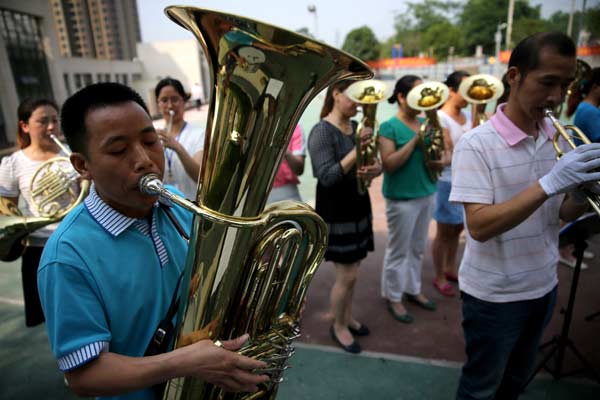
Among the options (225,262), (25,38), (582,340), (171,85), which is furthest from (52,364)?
(25,38)

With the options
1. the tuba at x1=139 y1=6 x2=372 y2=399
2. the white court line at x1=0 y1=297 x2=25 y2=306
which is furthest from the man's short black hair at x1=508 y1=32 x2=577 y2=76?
the white court line at x1=0 y1=297 x2=25 y2=306

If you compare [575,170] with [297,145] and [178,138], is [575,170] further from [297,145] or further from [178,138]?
[178,138]

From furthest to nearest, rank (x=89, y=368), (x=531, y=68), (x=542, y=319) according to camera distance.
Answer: (x=542, y=319)
(x=531, y=68)
(x=89, y=368)

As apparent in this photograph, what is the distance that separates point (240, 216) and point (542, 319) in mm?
1563

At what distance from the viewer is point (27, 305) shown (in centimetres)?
240

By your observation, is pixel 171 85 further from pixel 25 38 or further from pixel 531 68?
pixel 25 38

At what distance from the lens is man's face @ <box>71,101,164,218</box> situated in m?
0.97

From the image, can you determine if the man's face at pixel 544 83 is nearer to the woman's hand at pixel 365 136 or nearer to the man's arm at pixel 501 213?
the man's arm at pixel 501 213

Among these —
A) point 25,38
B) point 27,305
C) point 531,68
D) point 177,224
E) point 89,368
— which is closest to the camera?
point 89,368

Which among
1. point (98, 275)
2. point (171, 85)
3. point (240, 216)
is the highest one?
point (171, 85)

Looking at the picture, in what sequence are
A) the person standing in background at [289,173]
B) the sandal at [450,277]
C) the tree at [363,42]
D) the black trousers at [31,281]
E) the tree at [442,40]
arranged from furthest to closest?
the tree at [363,42], the tree at [442,40], the sandal at [450,277], the person standing in background at [289,173], the black trousers at [31,281]

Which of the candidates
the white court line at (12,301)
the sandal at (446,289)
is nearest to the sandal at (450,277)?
the sandal at (446,289)

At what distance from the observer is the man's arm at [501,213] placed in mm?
1318

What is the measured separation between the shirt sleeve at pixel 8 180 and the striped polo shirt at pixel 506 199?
8.93 feet
